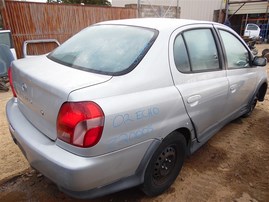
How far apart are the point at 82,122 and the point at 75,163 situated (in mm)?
292

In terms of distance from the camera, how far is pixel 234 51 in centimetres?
352

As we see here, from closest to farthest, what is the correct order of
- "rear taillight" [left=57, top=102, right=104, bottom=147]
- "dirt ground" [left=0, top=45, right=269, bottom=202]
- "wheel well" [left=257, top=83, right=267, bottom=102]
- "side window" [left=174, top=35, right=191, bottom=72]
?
"rear taillight" [left=57, top=102, right=104, bottom=147] → "side window" [left=174, top=35, right=191, bottom=72] → "dirt ground" [left=0, top=45, right=269, bottom=202] → "wheel well" [left=257, top=83, right=267, bottom=102]

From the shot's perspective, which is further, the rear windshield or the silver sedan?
the rear windshield

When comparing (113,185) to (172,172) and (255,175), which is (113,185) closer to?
(172,172)

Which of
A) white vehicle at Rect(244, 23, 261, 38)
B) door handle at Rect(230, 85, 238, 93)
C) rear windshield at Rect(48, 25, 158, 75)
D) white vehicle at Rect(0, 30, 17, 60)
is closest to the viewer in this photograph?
rear windshield at Rect(48, 25, 158, 75)

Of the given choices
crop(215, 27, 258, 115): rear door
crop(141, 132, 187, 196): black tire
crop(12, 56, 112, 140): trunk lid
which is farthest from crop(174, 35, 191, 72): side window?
crop(215, 27, 258, 115): rear door

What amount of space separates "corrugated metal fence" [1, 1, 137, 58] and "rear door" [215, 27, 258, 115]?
21.8 ft

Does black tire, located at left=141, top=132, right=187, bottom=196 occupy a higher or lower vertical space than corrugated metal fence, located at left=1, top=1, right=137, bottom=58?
lower

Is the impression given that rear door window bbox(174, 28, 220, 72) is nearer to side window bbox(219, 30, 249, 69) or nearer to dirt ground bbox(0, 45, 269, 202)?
side window bbox(219, 30, 249, 69)

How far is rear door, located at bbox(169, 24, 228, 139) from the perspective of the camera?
2.49 meters

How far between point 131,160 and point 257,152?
7.59 ft

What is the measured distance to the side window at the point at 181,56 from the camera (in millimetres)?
2471

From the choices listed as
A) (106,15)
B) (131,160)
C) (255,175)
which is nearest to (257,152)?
(255,175)

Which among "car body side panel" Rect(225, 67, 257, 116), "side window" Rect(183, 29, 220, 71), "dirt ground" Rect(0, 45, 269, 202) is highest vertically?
"side window" Rect(183, 29, 220, 71)
